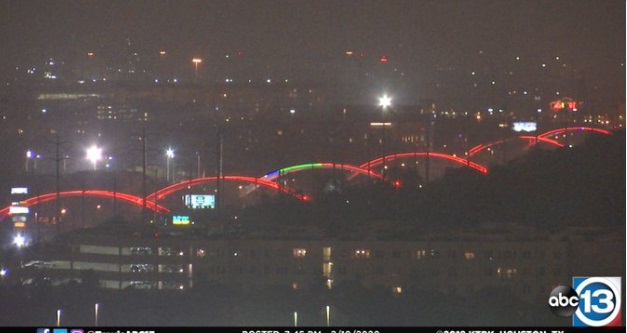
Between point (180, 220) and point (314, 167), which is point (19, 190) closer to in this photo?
point (180, 220)

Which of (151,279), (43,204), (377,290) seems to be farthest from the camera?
(43,204)

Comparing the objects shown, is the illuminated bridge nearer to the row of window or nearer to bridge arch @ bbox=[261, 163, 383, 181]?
bridge arch @ bbox=[261, 163, 383, 181]

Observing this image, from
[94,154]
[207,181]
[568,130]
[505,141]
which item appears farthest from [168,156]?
[568,130]

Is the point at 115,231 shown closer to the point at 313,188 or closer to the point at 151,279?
the point at 151,279

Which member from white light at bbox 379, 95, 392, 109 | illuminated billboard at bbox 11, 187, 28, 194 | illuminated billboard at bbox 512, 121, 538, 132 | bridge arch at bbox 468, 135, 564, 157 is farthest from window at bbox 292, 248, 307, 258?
white light at bbox 379, 95, 392, 109

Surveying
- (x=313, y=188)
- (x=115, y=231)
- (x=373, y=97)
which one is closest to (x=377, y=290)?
(x=115, y=231)

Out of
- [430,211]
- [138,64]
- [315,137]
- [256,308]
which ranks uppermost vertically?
[138,64]
